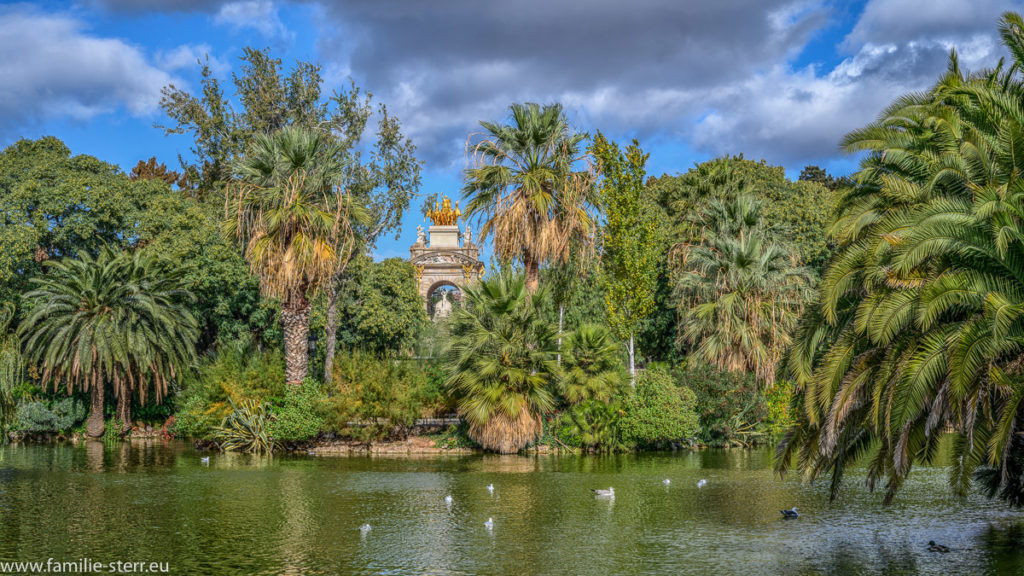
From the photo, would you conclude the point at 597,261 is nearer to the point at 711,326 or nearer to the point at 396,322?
the point at 711,326

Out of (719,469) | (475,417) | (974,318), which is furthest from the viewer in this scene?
(475,417)

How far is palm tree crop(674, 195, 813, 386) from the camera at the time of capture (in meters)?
32.8

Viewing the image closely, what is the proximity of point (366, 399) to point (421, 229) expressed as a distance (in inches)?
1569

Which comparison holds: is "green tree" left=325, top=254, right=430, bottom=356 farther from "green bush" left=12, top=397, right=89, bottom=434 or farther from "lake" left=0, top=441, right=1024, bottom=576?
"lake" left=0, top=441, right=1024, bottom=576

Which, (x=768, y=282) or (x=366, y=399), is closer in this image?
(x=366, y=399)

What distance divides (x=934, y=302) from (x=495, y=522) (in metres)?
8.59

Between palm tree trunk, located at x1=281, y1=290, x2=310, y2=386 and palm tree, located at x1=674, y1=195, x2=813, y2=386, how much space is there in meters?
13.9

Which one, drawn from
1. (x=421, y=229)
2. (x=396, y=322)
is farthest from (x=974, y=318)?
(x=421, y=229)

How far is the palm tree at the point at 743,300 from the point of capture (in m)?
32.8

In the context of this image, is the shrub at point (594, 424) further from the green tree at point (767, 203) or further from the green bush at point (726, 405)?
the green tree at point (767, 203)

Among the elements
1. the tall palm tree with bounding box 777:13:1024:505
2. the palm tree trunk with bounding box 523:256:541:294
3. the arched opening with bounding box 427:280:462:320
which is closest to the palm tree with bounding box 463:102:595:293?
the palm tree trunk with bounding box 523:256:541:294

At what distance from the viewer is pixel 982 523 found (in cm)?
1603

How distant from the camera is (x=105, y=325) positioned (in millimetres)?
33938

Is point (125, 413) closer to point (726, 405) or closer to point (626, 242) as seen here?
point (626, 242)
